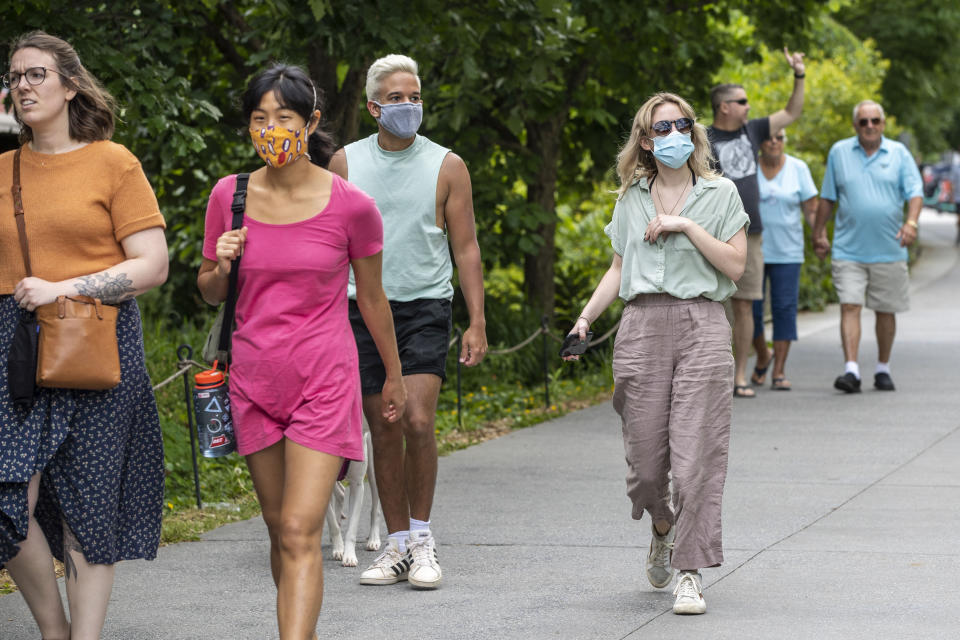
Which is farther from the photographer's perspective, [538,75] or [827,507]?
[538,75]

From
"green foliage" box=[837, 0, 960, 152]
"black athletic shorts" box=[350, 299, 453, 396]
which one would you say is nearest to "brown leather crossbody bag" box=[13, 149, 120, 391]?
"black athletic shorts" box=[350, 299, 453, 396]

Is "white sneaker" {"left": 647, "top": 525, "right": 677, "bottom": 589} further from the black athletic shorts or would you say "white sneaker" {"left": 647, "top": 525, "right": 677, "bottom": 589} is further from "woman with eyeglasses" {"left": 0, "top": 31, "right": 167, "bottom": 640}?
"woman with eyeglasses" {"left": 0, "top": 31, "right": 167, "bottom": 640}

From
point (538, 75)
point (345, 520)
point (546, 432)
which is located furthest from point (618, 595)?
point (538, 75)

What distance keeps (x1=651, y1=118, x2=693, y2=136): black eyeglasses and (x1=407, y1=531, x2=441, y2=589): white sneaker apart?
172 cm

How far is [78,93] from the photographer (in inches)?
172

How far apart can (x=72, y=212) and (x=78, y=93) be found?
36cm

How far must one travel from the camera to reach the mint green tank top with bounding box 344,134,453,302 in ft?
18.7

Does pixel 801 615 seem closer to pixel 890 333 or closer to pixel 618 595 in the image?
pixel 618 595

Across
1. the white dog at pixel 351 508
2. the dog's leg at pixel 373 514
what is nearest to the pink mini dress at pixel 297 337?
the white dog at pixel 351 508

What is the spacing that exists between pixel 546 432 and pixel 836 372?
3.54 m

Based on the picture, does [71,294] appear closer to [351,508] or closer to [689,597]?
[351,508]

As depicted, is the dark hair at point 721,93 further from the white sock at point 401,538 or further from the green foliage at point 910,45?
the green foliage at point 910,45

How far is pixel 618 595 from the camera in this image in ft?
18.3

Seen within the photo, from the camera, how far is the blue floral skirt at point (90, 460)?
14.0 feet
